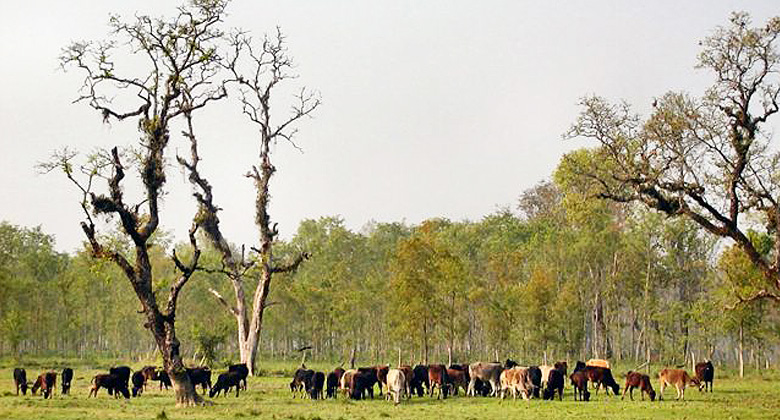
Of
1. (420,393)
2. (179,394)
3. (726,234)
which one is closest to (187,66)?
(179,394)

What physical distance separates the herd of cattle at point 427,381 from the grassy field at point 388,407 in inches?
25.5

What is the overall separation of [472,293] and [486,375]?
2184 cm

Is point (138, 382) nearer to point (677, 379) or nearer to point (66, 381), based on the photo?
point (66, 381)

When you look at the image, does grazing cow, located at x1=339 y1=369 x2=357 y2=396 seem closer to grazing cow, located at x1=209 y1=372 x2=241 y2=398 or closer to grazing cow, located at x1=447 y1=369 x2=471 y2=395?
grazing cow, located at x1=209 y1=372 x2=241 y2=398

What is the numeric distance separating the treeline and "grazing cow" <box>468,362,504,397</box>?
29.2 ft

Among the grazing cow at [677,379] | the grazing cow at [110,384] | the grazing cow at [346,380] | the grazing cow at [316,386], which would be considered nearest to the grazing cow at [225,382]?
the grazing cow at [316,386]

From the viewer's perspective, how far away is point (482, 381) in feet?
125

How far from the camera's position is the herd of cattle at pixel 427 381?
1332 inches

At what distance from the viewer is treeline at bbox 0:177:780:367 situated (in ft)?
184

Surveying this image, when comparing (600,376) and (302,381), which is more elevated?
(600,376)

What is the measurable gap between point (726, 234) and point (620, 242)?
112ft

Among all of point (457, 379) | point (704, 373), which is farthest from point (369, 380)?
point (704, 373)

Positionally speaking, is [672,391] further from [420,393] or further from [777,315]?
[777,315]

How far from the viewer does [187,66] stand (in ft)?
109
